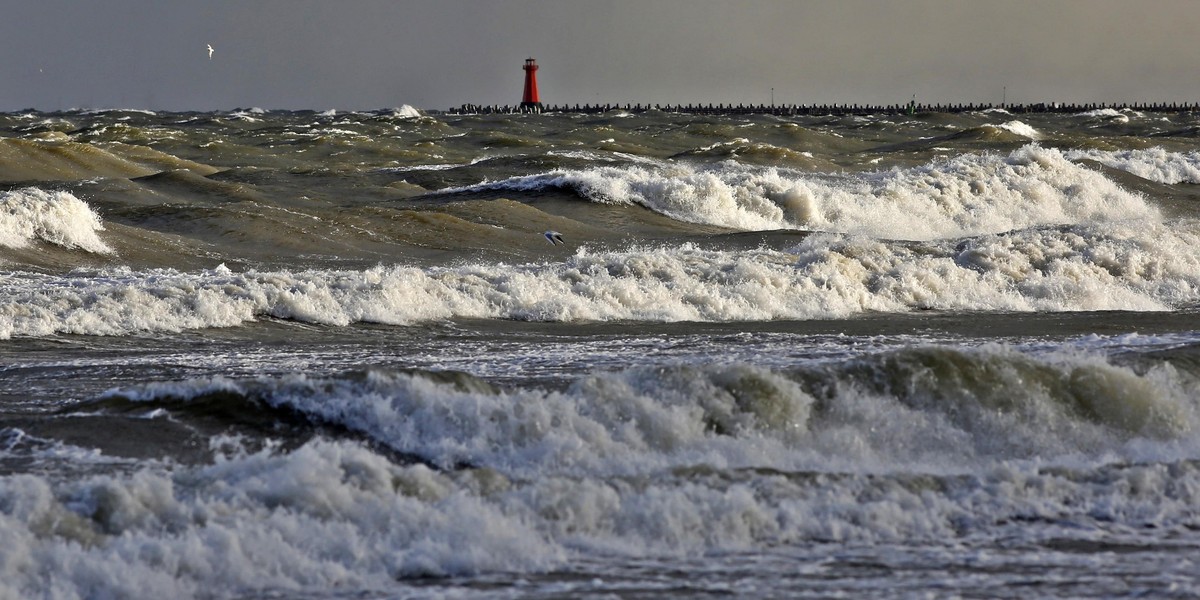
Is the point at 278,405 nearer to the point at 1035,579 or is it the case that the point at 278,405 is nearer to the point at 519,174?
the point at 1035,579

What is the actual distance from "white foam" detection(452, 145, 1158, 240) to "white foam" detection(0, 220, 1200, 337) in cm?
972

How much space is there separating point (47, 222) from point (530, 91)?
292 feet

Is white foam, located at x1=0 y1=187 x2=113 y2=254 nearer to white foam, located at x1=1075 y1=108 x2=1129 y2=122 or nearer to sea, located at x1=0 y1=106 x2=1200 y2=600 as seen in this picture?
sea, located at x1=0 y1=106 x2=1200 y2=600

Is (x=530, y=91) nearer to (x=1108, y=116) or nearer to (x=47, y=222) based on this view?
(x=1108, y=116)

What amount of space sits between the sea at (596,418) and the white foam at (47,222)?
0.05 m

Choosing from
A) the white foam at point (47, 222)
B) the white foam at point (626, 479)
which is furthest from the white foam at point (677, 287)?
the white foam at point (626, 479)

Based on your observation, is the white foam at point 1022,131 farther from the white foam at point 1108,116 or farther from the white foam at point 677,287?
the white foam at point 677,287

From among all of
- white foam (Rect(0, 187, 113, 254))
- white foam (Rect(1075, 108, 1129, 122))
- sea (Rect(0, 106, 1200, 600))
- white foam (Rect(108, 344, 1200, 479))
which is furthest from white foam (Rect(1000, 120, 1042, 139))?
white foam (Rect(108, 344, 1200, 479))

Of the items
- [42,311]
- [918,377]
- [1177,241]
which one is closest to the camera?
[918,377]

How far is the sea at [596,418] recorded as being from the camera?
7156 millimetres

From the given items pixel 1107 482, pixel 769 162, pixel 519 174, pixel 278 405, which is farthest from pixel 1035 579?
pixel 769 162

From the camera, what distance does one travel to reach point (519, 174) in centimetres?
3700

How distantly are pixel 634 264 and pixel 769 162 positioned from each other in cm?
2736

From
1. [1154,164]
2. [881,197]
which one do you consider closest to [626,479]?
[881,197]
